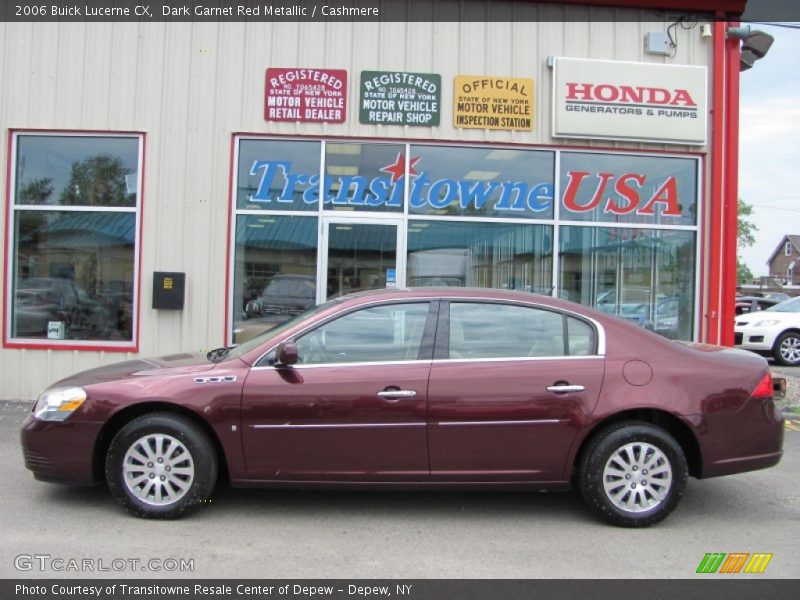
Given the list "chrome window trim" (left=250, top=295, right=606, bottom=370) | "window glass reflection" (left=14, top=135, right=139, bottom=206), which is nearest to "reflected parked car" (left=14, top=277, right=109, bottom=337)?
"window glass reflection" (left=14, top=135, right=139, bottom=206)

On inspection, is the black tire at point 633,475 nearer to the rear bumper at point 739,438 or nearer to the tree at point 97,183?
the rear bumper at point 739,438

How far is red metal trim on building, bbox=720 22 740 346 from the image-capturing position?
29.5 ft

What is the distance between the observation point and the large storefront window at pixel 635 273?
360 inches

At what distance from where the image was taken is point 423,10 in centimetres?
873

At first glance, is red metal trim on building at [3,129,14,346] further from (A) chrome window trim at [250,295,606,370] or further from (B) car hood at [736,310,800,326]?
(B) car hood at [736,310,800,326]

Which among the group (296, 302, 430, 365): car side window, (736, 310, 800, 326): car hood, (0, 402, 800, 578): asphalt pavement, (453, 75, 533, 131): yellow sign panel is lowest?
(0, 402, 800, 578): asphalt pavement

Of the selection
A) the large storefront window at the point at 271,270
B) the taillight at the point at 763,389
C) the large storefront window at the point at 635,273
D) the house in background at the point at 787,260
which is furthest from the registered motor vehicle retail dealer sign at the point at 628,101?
the house in background at the point at 787,260

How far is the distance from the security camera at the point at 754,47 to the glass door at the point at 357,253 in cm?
527

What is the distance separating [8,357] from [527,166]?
712 cm

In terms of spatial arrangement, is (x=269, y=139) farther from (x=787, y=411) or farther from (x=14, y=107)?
(x=787, y=411)

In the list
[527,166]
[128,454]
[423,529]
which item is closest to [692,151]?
[527,166]

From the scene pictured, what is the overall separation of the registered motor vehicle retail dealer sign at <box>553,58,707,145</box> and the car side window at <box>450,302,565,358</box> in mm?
4792

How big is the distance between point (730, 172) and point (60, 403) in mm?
8411
